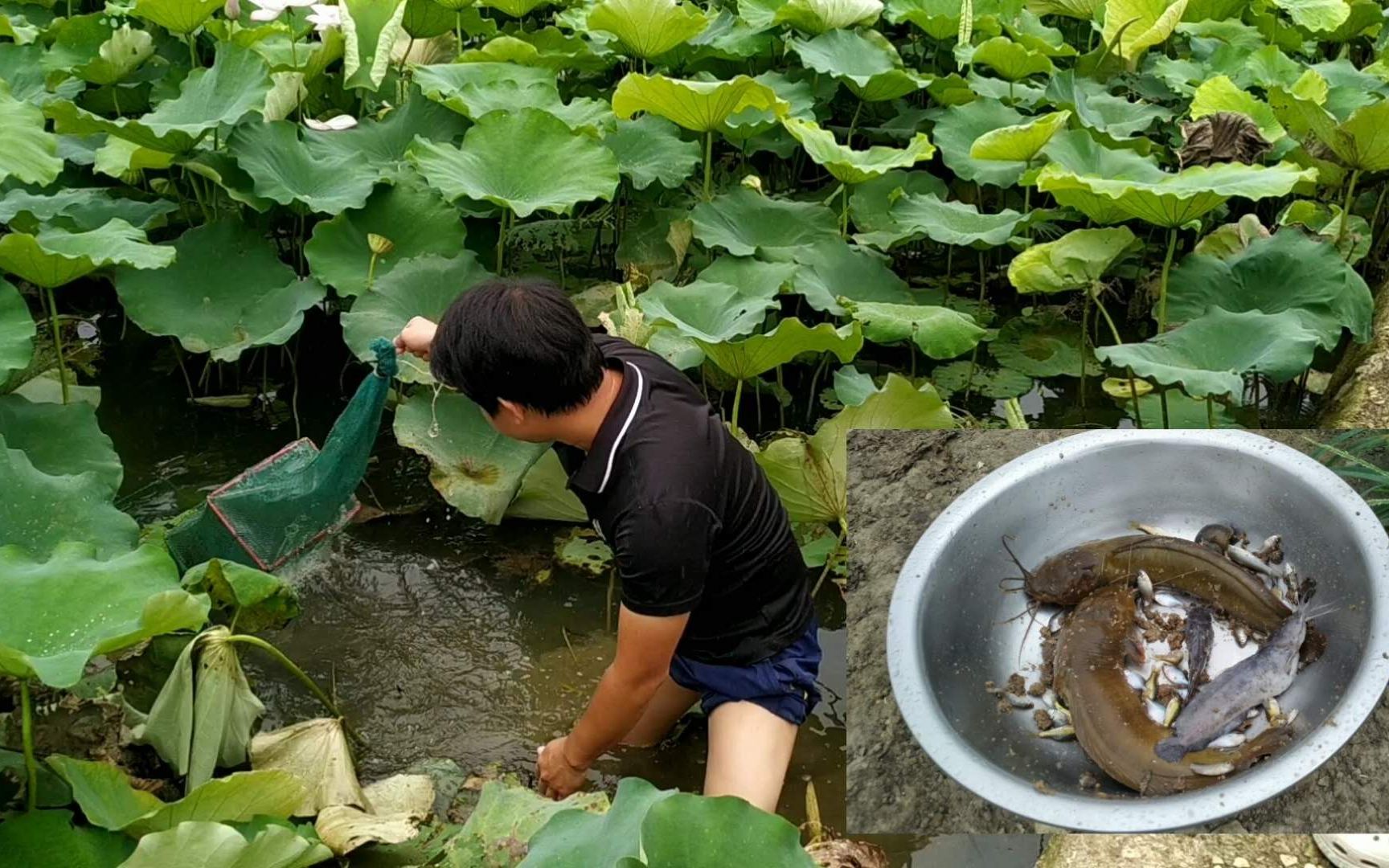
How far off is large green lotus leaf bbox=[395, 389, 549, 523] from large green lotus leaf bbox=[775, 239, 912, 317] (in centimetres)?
92

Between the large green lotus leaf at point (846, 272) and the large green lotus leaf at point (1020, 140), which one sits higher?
the large green lotus leaf at point (1020, 140)

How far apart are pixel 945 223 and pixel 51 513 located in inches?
97.5

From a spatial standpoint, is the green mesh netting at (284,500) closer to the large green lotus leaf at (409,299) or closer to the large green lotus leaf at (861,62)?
the large green lotus leaf at (409,299)

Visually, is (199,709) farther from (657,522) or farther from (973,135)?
(973,135)

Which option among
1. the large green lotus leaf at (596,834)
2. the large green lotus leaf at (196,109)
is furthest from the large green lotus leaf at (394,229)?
the large green lotus leaf at (596,834)

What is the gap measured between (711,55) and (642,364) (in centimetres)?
260

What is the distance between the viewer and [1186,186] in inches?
120

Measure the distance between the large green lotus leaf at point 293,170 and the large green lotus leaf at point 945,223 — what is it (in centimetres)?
145

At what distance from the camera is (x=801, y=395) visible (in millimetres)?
4012

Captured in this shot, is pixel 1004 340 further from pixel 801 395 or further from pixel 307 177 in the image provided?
pixel 307 177

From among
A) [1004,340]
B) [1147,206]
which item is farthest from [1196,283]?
[1004,340]

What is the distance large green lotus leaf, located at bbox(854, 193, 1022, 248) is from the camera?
12.2 ft

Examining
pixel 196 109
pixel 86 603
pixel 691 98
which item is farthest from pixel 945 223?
pixel 86 603

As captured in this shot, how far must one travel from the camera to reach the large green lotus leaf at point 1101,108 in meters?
4.31
